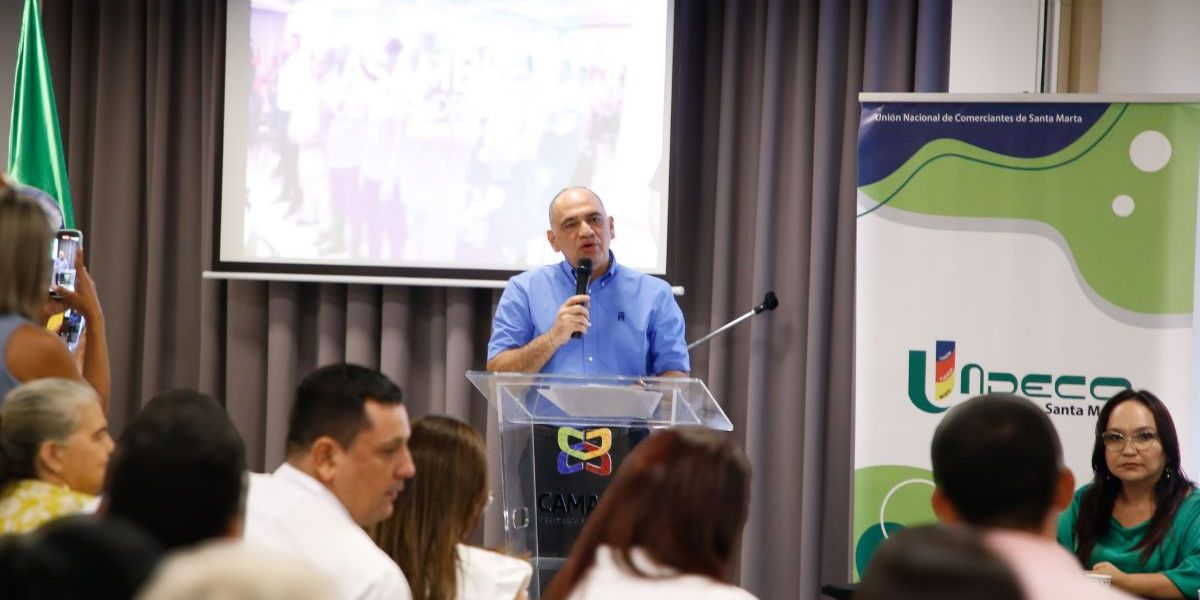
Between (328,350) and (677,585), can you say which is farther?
(328,350)

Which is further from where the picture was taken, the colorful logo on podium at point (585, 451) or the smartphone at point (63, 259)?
the colorful logo on podium at point (585, 451)

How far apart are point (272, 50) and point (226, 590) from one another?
505cm

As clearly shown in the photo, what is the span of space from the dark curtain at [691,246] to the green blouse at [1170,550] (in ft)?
4.96

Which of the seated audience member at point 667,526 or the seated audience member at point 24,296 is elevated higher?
the seated audience member at point 24,296

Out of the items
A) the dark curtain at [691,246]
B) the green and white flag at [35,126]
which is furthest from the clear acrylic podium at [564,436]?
the green and white flag at [35,126]

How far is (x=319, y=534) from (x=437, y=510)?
408mm

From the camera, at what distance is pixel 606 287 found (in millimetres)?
4473

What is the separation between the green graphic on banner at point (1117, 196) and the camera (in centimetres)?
453

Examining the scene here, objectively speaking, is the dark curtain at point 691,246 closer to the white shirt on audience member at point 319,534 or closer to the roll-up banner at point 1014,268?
the roll-up banner at point 1014,268

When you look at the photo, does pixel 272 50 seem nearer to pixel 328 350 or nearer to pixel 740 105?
pixel 328 350

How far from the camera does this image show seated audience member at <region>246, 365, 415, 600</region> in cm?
235

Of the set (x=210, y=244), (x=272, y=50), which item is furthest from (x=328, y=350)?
(x=272, y=50)

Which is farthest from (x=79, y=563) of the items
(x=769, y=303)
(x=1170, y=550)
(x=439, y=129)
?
(x=439, y=129)

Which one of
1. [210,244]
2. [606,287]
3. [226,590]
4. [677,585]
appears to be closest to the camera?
[226,590]
